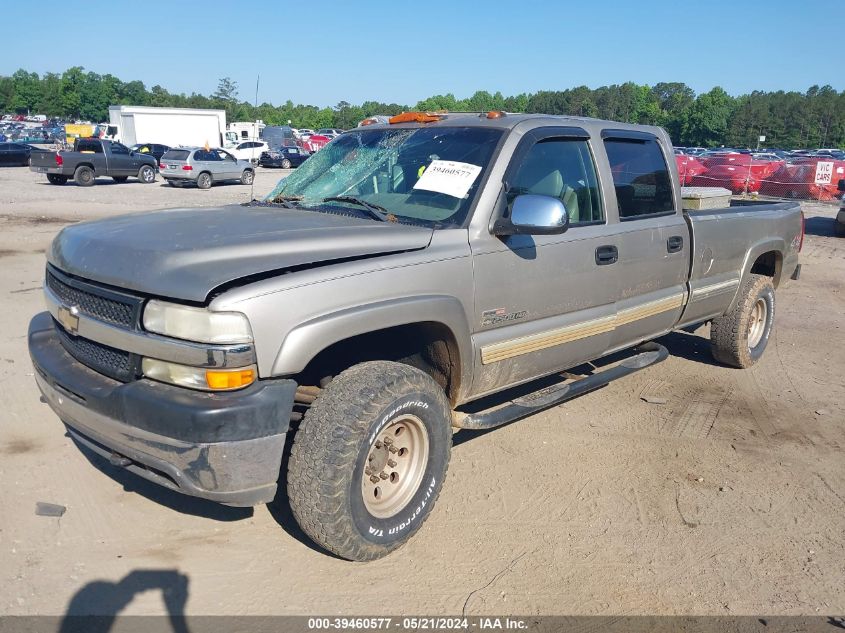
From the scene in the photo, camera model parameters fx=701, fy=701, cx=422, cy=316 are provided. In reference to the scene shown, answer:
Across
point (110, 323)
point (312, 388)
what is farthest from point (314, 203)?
point (110, 323)

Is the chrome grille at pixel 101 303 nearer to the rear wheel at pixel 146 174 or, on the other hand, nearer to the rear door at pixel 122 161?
the rear door at pixel 122 161

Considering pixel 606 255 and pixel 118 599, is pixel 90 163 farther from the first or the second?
pixel 118 599

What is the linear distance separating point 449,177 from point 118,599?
2561 mm

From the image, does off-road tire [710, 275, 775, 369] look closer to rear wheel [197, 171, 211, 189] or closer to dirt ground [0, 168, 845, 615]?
dirt ground [0, 168, 845, 615]

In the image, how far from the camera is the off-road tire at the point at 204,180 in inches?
1032

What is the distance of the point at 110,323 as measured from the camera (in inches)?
117

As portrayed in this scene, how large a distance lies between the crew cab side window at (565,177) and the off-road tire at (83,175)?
25.0 metres

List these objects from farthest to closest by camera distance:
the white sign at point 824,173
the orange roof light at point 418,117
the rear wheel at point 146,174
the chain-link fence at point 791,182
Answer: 1. the rear wheel at point 146,174
2. the chain-link fence at point 791,182
3. the white sign at point 824,173
4. the orange roof light at point 418,117

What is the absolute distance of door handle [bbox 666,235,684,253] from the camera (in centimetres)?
491

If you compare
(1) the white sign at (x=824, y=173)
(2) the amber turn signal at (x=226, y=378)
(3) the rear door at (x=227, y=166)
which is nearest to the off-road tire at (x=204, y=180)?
(3) the rear door at (x=227, y=166)

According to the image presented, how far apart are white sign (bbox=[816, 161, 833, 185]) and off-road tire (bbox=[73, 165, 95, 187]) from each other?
25.3 meters

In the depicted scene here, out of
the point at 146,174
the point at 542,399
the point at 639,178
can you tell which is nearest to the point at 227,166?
the point at 146,174

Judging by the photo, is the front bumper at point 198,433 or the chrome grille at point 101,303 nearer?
the front bumper at point 198,433

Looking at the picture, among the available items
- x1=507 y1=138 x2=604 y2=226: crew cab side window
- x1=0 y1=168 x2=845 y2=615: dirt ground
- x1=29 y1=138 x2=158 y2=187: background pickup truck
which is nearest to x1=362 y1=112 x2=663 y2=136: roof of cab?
x1=507 y1=138 x2=604 y2=226: crew cab side window
